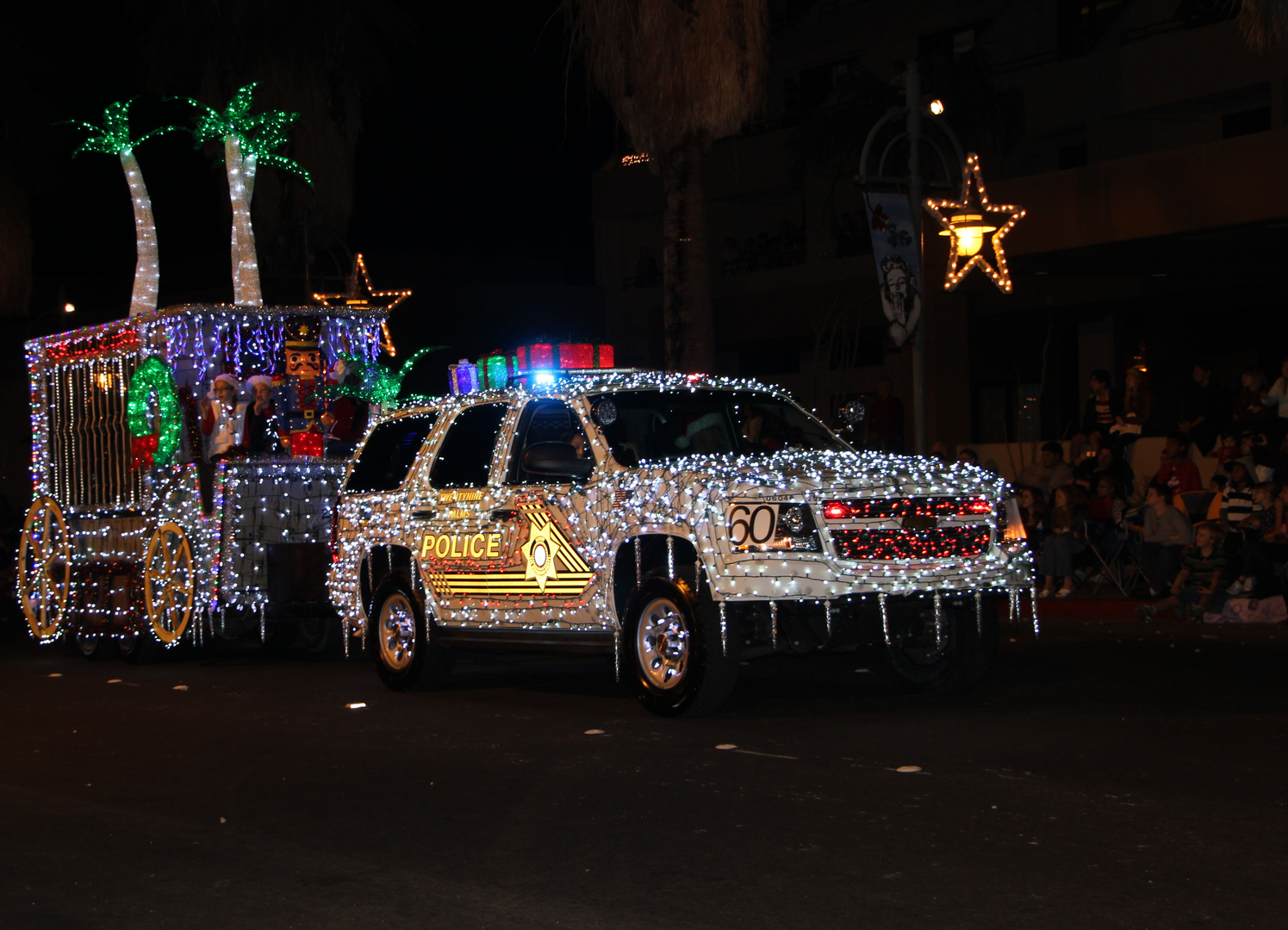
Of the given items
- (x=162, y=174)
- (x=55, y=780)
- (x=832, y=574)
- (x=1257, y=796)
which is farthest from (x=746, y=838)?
(x=162, y=174)

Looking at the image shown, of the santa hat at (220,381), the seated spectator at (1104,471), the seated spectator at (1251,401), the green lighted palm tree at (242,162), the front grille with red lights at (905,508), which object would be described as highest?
the green lighted palm tree at (242,162)

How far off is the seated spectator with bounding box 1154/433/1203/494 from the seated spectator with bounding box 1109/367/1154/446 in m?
2.61

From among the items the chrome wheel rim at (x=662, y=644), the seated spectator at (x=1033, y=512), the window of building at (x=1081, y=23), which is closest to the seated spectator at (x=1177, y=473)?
the seated spectator at (x=1033, y=512)

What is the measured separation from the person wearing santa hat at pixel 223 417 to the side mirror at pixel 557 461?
4.78 meters

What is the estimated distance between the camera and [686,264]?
20.7 metres

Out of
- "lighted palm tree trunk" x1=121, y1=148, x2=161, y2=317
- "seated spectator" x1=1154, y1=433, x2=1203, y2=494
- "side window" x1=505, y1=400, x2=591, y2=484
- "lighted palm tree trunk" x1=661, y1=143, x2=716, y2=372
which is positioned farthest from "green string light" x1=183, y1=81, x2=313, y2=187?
"seated spectator" x1=1154, y1=433, x2=1203, y2=494

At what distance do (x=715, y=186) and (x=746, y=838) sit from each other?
32898mm

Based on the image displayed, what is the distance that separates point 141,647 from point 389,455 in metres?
3.54

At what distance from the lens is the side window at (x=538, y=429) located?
38.8ft

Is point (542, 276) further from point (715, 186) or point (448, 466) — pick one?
point (448, 466)

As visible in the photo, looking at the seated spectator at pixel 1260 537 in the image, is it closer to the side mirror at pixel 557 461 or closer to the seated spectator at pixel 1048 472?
the seated spectator at pixel 1048 472

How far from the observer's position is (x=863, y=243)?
35.0 meters

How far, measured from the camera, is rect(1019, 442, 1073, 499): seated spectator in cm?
2017

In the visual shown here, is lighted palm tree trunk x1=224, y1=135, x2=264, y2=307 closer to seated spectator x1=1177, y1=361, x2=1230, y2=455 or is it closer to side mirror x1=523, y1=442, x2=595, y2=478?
side mirror x1=523, y1=442, x2=595, y2=478
